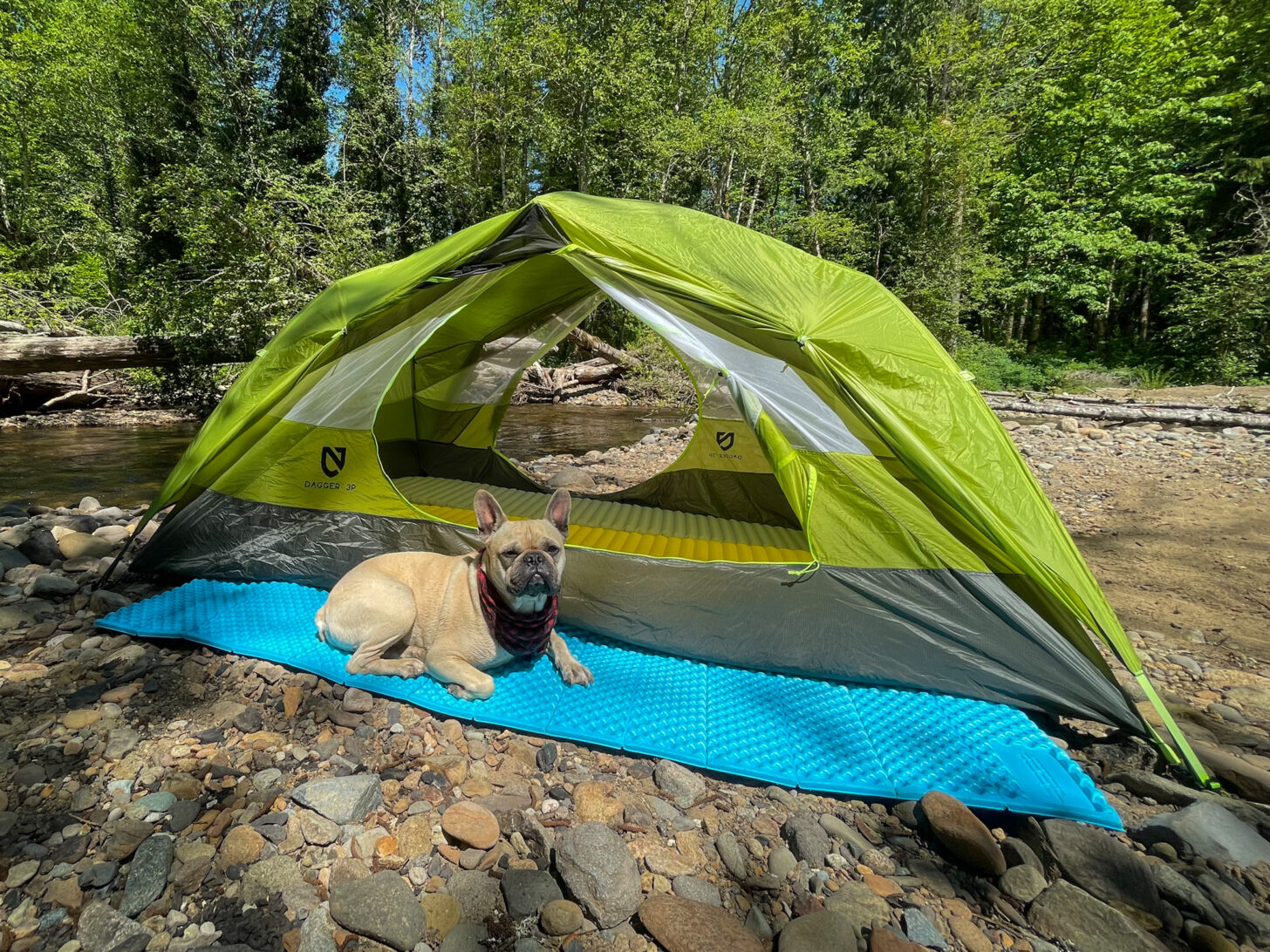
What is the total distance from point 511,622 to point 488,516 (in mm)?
583

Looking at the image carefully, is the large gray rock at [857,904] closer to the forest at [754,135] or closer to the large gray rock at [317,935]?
the large gray rock at [317,935]

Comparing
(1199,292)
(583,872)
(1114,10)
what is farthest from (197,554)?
(1114,10)

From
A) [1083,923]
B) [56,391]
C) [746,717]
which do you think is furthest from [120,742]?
[56,391]

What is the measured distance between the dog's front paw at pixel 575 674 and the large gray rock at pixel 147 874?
1744 millimetres

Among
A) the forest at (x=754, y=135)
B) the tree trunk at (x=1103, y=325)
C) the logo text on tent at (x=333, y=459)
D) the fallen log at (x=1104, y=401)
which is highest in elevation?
the forest at (x=754, y=135)

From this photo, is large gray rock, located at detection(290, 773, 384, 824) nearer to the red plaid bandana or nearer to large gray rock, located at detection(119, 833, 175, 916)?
large gray rock, located at detection(119, 833, 175, 916)

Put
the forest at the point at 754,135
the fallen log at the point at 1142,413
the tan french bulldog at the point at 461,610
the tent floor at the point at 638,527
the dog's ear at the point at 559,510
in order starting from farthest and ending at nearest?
the forest at the point at 754,135, the fallen log at the point at 1142,413, the tent floor at the point at 638,527, the dog's ear at the point at 559,510, the tan french bulldog at the point at 461,610

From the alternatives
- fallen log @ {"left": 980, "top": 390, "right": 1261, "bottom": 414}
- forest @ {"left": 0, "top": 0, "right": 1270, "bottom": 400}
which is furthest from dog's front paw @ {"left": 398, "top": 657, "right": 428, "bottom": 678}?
fallen log @ {"left": 980, "top": 390, "right": 1261, "bottom": 414}

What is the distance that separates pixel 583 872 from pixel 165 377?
1561cm

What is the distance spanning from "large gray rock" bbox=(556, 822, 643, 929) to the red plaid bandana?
1.02m

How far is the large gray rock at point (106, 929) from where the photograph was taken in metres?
1.74

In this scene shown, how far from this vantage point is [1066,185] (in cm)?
2038

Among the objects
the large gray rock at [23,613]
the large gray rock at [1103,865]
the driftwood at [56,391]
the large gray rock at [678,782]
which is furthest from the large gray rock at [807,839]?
the driftwood at [56,391]

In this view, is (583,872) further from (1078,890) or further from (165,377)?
(165,377)
